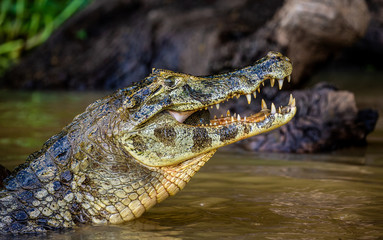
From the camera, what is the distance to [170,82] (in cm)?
330

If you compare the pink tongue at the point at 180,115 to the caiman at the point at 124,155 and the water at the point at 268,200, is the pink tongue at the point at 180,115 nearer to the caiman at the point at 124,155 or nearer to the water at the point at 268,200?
the caiman at the point at 124,155

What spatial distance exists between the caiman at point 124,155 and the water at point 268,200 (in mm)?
133

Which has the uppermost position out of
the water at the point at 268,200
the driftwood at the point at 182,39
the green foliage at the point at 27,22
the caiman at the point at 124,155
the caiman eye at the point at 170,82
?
the green foliage at the point at 27,22

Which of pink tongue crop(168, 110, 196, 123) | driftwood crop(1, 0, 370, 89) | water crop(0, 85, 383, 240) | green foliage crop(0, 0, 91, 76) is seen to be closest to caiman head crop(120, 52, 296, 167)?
pink tongue crop(168, 110, 196, 123)

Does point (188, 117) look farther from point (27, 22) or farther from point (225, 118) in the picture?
point (27, 22)

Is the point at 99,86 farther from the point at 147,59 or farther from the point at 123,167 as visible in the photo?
the point at 123,167

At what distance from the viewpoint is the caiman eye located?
329 centimetres

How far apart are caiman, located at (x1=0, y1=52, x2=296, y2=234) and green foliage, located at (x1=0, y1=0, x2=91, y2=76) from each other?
33.5 feet

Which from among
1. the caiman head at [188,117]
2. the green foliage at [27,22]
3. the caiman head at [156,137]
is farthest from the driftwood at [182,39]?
the caiman head at [156,137]

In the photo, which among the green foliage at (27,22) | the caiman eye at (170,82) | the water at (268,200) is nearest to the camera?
the water at (268,200)

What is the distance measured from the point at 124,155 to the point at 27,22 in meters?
11.5

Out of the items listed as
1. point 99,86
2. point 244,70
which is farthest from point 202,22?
point 244,70

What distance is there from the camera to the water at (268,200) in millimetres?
3045

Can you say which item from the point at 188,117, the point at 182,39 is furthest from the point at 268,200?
the point at 182,39
